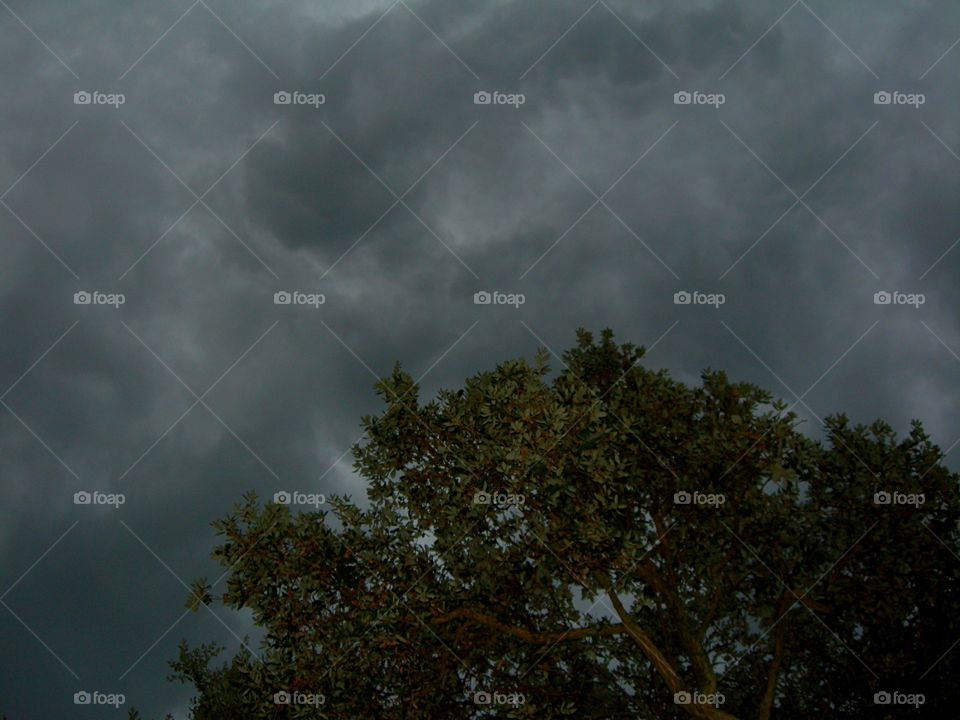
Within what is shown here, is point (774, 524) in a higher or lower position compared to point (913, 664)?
higher

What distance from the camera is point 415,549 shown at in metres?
16.8

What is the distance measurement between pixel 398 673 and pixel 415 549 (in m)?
2.39

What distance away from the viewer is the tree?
1631cm

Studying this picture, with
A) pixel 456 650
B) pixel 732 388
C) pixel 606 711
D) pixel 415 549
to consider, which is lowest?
pixel 606 711

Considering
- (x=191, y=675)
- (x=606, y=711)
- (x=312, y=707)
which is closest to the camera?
(x=312, y=707)

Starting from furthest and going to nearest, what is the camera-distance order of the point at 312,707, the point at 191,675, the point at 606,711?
the point at 191,675 < the point at 606,711 < the point at 312,707

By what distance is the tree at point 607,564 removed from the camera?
16312 millimetres

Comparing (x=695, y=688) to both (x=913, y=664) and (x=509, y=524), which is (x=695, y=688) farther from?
(x=509, y=524)

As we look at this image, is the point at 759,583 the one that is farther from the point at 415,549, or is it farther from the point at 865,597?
the point at 415,549

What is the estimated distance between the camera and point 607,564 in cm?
1642

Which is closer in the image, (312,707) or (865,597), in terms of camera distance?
(312,707)

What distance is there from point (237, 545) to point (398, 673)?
3933 mm

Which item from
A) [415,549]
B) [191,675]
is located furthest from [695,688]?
[191,675]

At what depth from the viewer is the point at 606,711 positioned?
713 inches
